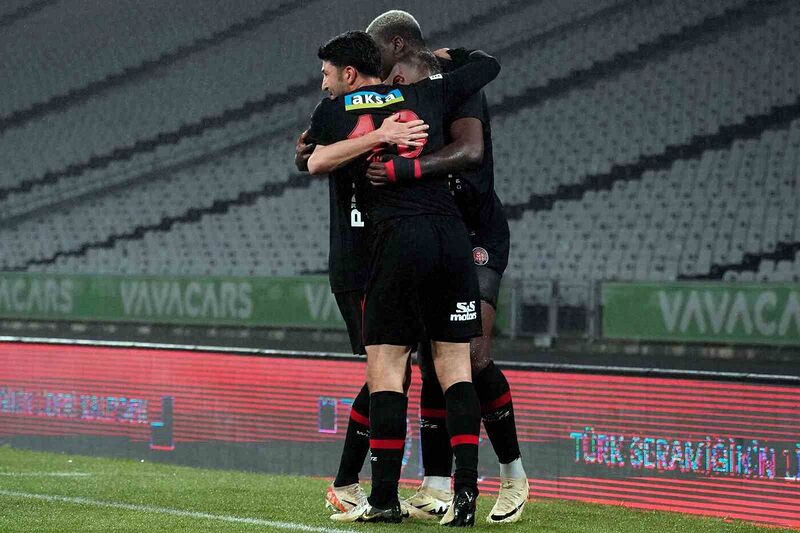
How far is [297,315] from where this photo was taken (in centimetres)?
1612

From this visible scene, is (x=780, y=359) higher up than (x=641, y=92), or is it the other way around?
(x=641, y=92)

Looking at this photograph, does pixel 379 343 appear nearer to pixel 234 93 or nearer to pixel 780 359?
pixel 780 359

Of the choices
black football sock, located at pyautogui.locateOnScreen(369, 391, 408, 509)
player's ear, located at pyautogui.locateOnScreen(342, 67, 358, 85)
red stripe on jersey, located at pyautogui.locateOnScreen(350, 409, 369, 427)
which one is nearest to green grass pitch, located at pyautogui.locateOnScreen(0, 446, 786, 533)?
black football sock, located at pyautogui.locateOnScreen(369, 391, 408, 509)

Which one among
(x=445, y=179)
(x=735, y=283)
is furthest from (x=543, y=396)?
(x=735, y=283)

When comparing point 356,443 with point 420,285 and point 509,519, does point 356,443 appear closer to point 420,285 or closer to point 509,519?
point 509,519

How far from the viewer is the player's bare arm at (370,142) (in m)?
3.76

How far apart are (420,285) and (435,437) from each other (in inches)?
31.1

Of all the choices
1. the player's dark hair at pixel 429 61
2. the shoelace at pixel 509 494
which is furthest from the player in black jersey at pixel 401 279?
the shoelace at pixel 509 494

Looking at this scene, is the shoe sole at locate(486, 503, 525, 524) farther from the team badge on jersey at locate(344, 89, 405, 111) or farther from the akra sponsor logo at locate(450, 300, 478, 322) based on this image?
the team badge on jersey at locate(344, 89, 405, 111)

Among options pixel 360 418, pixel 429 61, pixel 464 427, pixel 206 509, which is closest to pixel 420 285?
pixel 464 427

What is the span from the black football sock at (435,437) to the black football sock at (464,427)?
47cm

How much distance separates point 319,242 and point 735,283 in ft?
24.5

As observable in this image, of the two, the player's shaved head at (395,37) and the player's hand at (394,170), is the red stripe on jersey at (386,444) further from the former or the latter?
the player's shaved head at (395,37)

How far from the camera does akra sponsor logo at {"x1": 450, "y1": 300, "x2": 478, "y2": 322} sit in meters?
3.76
